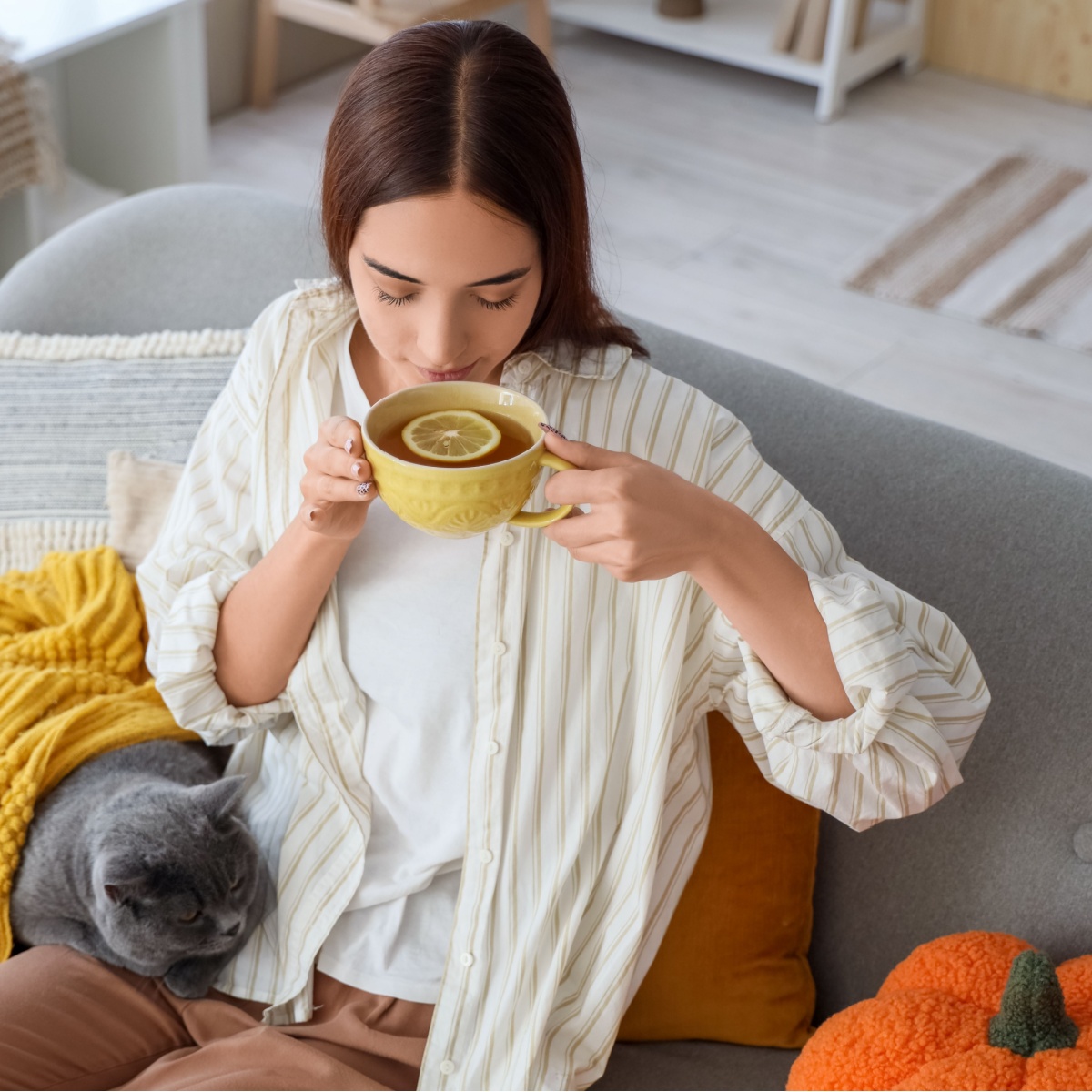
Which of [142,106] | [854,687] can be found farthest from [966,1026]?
[142,106]

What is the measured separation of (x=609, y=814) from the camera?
49.1 inches

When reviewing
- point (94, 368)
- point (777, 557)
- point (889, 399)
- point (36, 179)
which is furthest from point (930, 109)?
point (777, 557)

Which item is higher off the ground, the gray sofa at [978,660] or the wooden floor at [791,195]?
the gray sofa at [978,660]

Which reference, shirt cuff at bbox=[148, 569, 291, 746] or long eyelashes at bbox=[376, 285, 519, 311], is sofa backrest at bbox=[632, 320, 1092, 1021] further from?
shirt cuff at bbox=[148, 569, 291, 746]

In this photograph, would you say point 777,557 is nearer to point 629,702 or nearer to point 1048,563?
point 629,702

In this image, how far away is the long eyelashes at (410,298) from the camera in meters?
1.06

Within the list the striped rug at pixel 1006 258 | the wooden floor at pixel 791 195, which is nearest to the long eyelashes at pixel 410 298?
the wooden floor at pixel 791 195

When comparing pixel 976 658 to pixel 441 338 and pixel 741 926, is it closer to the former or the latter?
pixel 741 926

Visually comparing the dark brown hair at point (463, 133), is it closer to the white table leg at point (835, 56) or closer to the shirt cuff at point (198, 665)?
the shirt cuff at point (198, 665)

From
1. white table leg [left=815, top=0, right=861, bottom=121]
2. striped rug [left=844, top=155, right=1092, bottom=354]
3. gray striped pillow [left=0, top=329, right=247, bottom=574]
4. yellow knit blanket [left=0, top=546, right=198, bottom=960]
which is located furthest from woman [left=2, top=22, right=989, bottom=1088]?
white table leg [left=815, top=0, right=861, bottom=121]

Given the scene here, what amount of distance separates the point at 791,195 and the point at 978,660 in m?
3.08

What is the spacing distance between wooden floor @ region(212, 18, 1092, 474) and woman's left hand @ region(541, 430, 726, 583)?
6.27ft

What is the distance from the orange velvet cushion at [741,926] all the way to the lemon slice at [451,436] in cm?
56

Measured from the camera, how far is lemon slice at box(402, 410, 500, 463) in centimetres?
95
